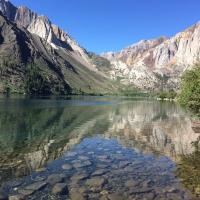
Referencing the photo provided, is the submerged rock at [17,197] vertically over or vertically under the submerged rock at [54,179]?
over

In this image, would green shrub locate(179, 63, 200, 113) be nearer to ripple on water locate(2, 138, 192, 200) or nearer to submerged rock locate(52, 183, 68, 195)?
ripple on water locate(2, 138, 192, 200)

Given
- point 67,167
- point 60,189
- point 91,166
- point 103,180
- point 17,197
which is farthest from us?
point 91,166

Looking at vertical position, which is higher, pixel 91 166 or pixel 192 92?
pixel 192 92

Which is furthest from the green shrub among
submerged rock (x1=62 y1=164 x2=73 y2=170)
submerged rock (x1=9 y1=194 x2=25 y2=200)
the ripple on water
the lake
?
submerged rock (x1=9 y1=194 x2=25 y2=200)

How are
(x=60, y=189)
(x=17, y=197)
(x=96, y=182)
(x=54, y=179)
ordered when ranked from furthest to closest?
(x=54, y=179)
(x=96, y=182)
(x=60, y=189)
(x=17, y=197)

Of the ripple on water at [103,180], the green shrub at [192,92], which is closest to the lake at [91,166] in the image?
the ripple on water at [103,180]

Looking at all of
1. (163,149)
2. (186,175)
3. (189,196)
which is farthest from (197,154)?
(189,196)

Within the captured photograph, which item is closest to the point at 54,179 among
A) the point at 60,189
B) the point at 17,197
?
the point at 60,189

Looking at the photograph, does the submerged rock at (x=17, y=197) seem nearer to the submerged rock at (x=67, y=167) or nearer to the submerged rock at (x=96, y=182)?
the submerged rock at (x=96, y=182)

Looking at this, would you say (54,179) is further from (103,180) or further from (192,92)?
(192,92)

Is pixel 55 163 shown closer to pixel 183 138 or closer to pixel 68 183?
pixel 68 183

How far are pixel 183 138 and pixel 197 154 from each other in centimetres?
1987

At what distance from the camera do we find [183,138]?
69.5 m

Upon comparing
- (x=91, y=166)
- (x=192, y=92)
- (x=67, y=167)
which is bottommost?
(x=91, y=166)
